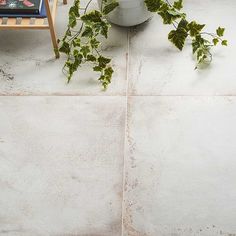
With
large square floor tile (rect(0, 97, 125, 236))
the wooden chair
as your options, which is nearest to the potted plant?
the wooden chair

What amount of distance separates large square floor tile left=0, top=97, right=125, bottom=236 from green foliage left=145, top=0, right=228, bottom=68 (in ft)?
1.40

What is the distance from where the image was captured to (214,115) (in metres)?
1.89

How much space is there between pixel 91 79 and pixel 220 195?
85cm

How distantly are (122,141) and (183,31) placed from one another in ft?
2.07

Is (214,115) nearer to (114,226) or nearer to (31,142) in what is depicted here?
(114,226)

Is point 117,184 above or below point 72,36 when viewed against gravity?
below

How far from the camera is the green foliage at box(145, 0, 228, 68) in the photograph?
6.39 feet

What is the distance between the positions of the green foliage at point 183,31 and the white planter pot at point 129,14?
0.08 meters

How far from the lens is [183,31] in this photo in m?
1.97

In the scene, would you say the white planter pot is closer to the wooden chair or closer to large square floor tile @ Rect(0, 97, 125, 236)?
the wooden chair

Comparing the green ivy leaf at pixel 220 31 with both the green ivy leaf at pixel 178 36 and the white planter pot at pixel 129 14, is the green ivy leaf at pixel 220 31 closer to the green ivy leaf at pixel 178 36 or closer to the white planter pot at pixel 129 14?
the green ivy leaf at pixel 178 36

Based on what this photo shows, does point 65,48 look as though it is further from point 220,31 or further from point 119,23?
point 220,31

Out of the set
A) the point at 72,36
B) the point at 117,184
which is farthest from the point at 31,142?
the point at 72,36

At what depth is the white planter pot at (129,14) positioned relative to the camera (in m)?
1.99
